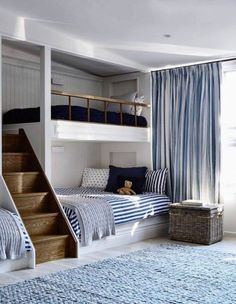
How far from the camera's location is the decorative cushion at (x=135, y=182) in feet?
20.0

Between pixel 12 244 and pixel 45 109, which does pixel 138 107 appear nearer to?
pixel 45 109

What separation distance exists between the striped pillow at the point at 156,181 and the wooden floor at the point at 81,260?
80 cm

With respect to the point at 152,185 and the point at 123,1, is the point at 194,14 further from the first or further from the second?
the point at 152,185

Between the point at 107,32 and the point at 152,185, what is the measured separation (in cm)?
230

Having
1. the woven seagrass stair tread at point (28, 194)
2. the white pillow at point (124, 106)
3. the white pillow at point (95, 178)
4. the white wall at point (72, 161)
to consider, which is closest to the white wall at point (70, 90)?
the white wall at point (72, 161)

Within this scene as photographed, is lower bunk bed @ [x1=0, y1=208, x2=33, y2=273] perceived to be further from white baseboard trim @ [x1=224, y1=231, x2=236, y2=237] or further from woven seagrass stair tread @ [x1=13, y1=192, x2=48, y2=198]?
white baseboard trim @ [x1=224, y1=231, x2=236, y2=237]

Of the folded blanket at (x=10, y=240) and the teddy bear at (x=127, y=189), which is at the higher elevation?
the teddy bear at (x=127, y=189)

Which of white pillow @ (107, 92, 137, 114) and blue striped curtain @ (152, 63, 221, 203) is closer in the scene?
blue striped curtain @ (152, 63, 221, 203)

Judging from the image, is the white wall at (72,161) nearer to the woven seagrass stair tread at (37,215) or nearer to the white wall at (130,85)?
the white wall at (130,85)

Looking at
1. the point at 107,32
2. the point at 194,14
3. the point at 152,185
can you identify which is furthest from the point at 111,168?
the point at 194,14

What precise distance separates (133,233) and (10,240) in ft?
6.34

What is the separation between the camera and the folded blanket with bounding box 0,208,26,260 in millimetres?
3982

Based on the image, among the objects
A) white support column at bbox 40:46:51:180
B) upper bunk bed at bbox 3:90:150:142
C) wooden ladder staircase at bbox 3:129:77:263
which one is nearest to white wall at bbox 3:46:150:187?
upper bunk bed at bbox 3:90:150:142

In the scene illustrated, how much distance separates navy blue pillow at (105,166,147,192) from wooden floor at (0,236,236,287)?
1.00 metres
